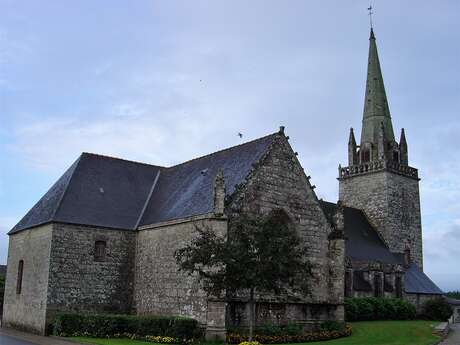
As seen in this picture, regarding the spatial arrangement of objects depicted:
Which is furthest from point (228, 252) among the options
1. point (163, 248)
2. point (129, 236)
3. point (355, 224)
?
point (355, 224)

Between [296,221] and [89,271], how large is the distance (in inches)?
400

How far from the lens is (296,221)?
25.4 metres

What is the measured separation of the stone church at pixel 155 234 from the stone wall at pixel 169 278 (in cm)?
5

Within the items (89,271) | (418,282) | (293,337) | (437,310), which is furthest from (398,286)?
(89,271)

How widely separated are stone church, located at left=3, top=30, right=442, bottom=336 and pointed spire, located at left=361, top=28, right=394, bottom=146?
78.8ft

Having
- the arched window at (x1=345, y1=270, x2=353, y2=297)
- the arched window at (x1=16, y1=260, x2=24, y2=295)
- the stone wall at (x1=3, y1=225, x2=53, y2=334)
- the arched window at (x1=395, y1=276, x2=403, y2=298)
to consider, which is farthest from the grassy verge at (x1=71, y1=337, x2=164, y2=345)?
the arched window at (x1=395, y1=276, x2=403, y2=298)

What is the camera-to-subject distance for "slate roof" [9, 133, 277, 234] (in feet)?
85.5

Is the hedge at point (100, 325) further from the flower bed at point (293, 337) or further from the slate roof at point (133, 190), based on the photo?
the slate roof at point (133, 190)

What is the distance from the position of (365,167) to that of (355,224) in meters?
6.32

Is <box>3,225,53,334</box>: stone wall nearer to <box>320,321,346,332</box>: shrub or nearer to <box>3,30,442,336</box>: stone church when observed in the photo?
<box>3,30,442,336</box>: stone church

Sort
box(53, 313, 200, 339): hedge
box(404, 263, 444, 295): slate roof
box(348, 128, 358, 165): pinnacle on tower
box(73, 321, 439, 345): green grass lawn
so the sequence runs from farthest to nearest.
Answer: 1. box(348, 128, 358, 165): pinnacle on tower
2. box(404, 263, 444, 295): slate roof
3. box(53, 313, 200, 339): hedge
4. box(73, 321, 439, 345): green grass lawn

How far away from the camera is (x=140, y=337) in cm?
2216

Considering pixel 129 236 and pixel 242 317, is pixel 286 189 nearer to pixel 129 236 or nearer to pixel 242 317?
pixel 242 317

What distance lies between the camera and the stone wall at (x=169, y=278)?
21984mm
